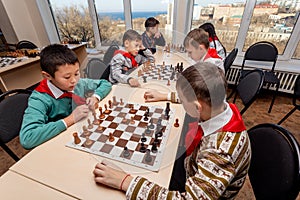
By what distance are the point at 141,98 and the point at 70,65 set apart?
0.48m

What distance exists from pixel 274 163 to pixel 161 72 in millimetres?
1204

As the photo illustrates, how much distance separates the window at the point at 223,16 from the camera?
8.04 feet

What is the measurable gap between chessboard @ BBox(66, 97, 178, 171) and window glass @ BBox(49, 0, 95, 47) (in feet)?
9.25

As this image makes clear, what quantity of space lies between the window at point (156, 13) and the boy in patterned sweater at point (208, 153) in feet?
4.76

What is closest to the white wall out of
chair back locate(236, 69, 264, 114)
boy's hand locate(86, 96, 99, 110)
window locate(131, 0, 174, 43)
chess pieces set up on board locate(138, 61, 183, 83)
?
window locate(131, 0, 174, 43)

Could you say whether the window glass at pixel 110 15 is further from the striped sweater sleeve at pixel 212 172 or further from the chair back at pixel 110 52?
the striped sweater sleeve at pixel 212 172

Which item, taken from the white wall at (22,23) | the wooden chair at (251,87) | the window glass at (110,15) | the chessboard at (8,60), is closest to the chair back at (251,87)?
the wooden chair at (251,87)

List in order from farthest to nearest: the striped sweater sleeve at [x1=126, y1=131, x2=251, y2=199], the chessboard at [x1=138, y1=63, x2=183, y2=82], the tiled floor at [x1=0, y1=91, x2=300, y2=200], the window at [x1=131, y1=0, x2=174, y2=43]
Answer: the window at [x1=131, y1=0, x2=174, y2=43] < the tiled floor at [x1=0, y1=91, x2=300, y2=200] < the chessboard at [x1=138, y1=63, x2=183, y2=82] < the striped sweater sleeve at [x1=126, y1=131, x2=251, y2=199]

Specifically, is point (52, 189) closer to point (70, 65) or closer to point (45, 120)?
point (45, 120)

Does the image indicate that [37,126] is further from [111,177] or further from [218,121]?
[218,121]

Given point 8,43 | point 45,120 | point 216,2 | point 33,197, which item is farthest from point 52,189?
point 8,43

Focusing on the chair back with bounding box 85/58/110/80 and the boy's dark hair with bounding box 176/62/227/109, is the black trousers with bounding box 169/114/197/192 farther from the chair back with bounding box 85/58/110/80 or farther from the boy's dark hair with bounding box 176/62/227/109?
the chair back with bounding box 85/58/110/80

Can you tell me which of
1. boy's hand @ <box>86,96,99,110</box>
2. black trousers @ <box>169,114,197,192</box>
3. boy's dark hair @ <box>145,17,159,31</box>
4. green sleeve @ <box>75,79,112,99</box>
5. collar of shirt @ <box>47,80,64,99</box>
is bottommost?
black trousers @ <box>169,114,197,192</box>

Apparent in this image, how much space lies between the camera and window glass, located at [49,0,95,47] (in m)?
3.05
